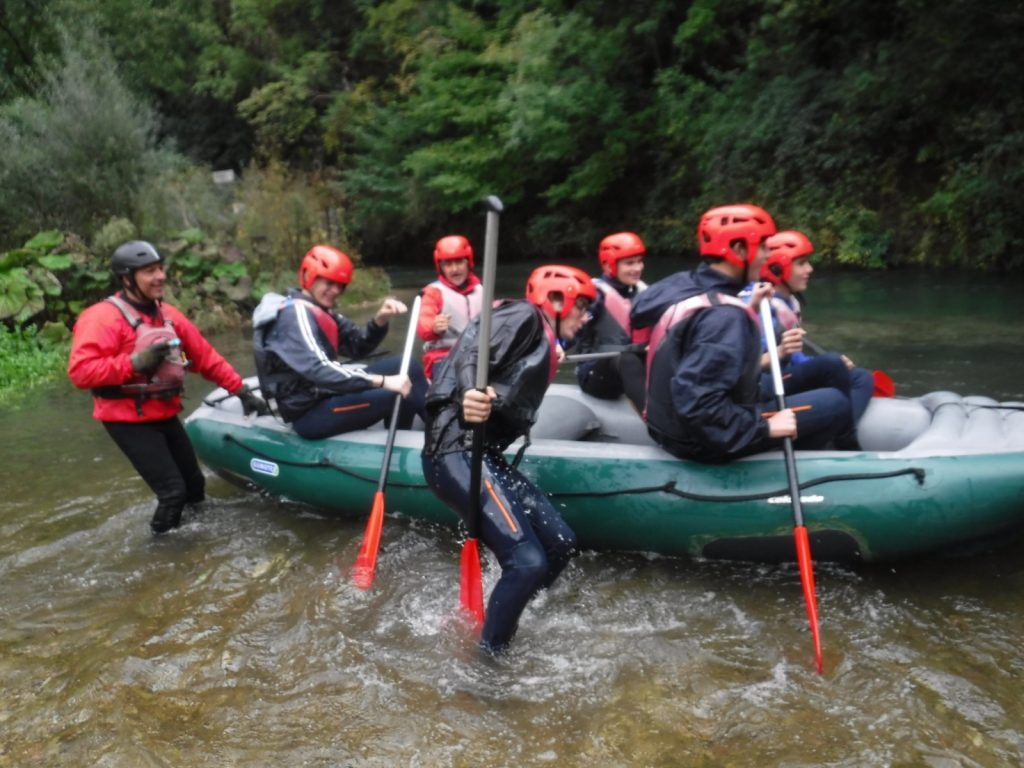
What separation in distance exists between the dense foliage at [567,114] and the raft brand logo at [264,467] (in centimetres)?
748

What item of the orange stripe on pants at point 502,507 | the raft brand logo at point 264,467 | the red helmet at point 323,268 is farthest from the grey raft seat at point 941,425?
the raft brand logo at point 264,467

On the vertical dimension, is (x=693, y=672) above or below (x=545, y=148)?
below

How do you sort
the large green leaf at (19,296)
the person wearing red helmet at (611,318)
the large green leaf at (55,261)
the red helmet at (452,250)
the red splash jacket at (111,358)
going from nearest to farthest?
the red splash jacket at (111,358) < the person wearing red helmet at (611,318) < the red helmet at (452,250) < the large green leaf at (19,296) < the large green leaf at (55,261)

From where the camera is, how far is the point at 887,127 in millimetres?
14086

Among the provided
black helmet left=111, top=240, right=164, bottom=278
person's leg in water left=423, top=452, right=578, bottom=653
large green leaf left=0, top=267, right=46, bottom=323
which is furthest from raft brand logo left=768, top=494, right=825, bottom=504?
large green leaf left=0, top=267, right=46, bottom=323

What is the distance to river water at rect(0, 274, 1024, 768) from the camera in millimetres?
3094

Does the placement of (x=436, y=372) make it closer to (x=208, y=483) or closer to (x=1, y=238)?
(x=208, y=483)

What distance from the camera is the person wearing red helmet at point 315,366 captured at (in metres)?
4.77

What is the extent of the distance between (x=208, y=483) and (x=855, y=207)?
37.4ft

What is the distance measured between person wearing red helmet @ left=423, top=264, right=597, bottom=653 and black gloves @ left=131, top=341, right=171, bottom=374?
163cm

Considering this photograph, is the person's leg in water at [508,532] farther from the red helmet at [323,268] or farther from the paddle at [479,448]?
the red helmet at [323,268]

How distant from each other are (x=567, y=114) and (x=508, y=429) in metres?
15.4

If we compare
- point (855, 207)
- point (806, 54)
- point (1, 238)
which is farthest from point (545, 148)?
point (1, 238)

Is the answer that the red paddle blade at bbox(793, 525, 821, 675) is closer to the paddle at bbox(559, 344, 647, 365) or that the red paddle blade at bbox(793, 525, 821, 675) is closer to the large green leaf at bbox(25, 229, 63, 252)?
the paddle at bbox(559, 344, 647, 365)
